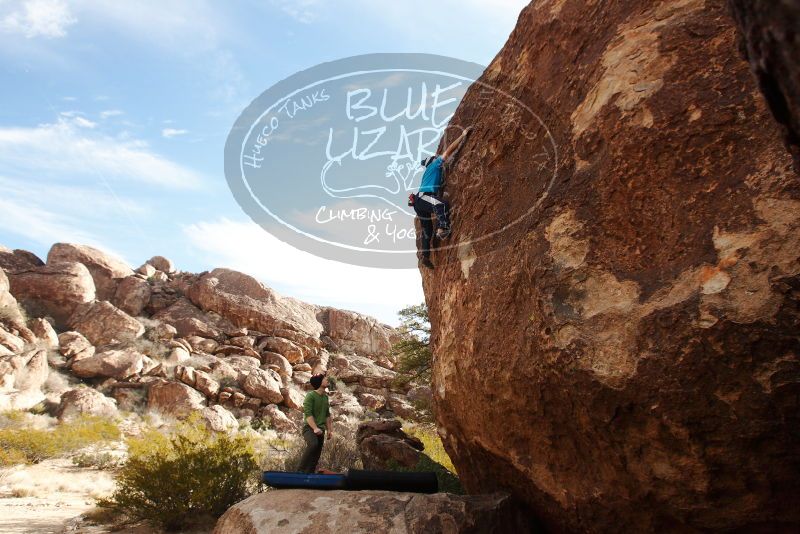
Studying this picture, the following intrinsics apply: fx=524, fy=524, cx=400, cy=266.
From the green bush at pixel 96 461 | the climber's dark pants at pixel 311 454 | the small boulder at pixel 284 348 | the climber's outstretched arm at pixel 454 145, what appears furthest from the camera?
the small boulder at pixel 284 348

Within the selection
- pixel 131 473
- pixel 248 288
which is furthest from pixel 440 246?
pixel 248 288

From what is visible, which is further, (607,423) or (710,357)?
(607,423)

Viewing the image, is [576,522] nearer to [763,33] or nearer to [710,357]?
[710,357]

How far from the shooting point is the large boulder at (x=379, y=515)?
176 inches

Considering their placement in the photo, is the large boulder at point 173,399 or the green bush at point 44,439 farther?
the large boulder at point 173,399

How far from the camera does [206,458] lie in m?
8.44

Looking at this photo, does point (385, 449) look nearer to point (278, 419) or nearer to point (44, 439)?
point (44, 439)

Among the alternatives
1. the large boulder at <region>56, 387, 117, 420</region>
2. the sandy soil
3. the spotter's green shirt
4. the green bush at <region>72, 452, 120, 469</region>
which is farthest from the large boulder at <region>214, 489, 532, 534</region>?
the large boulder at <region>56, 387, 117, 420</region>

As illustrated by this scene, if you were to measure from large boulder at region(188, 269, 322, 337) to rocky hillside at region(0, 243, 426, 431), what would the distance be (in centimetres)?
6

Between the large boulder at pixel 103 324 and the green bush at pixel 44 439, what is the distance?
8.80 metres

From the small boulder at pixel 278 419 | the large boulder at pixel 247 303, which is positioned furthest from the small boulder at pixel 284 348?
the small boulder at pixel 278 419

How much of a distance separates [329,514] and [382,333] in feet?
99.1

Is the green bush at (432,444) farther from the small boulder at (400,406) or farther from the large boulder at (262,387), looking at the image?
the large boulder at (262,387)

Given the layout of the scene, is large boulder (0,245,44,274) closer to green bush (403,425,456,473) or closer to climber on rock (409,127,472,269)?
green bush (403,425,456,473)
